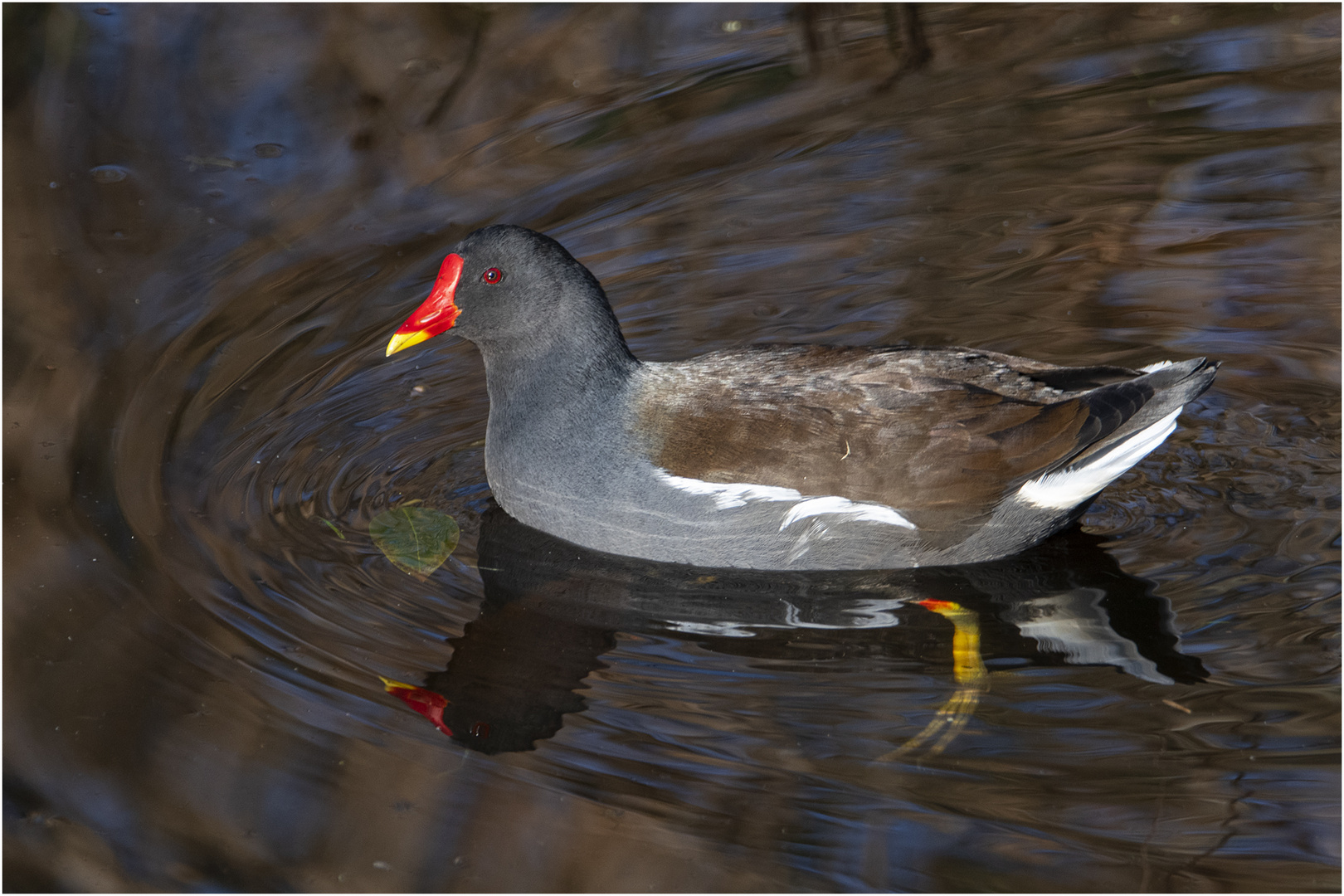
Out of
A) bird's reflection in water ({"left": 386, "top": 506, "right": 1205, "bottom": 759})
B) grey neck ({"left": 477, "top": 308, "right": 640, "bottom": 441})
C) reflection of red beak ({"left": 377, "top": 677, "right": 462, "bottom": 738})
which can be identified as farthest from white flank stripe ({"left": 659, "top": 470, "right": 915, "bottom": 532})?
reflection of red beak ({"left": 377, "top": 677, "right": 462, "bottom": 738})

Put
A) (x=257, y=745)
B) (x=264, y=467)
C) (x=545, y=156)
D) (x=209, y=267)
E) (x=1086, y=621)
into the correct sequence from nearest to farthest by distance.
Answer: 1. (x=257, y=745)
2. (x=1086, y=621)
3. (x=264, y=467)
4. (x=209, y=267)
5. (x=545, y=156)

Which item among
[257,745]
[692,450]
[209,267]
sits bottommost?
[257,745]

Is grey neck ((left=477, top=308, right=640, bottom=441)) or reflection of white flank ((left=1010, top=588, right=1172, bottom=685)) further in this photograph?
grey neck ((left=477, top=308, right=640, bottom=441))

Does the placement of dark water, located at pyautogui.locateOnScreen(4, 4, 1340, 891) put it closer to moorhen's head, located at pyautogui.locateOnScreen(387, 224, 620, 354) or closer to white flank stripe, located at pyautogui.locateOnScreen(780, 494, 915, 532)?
white flank stripe, located at pyautogui.locateOnScreen(780, 494, 915, 532)

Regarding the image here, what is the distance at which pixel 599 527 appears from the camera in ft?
15.2

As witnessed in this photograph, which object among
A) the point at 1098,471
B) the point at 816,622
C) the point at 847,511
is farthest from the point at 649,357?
the point at 1098,471

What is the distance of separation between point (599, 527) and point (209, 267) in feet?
8.77

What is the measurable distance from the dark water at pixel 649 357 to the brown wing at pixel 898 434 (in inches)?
14.9

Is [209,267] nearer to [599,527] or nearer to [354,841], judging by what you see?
[599,527]

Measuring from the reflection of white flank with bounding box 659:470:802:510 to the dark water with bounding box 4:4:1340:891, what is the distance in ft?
1.04

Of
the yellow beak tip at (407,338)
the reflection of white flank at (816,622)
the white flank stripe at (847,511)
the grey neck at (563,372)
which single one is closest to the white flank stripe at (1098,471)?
the white flank stripe at (847,511)

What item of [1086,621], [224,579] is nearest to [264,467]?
[224,579]

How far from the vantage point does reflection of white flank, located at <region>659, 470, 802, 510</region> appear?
4.39m

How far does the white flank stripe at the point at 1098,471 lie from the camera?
4.46m
